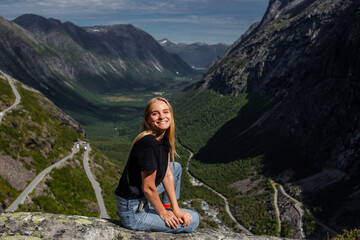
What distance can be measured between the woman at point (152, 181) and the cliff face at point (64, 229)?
34cm

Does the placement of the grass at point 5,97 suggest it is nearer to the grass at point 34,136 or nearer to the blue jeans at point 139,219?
the grass at point 34,136

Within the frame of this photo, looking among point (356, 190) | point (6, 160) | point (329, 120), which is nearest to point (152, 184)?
point (6, 160)

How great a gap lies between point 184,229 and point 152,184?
2427 mm

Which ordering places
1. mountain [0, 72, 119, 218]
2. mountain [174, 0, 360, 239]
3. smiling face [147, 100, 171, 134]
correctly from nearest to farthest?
smiling face [147, 100, 171, 134], mountain [0, 72, 119, 218], mountain [174, 0, 360, 239]

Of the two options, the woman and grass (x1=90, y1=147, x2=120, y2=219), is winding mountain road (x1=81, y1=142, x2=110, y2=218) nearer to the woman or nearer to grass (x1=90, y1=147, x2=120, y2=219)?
grass (x1=90, y1=147, x2=120, y2=219)

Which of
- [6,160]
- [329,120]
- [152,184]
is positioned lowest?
[6,160]

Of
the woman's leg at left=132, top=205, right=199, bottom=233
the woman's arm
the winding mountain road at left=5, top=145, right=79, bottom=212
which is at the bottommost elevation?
the winding mountain road at left=5, top=145, right=79, bottom=212

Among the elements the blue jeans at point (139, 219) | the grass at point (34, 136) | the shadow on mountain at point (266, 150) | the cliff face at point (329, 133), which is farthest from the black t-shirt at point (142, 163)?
the shadow on mountain at point (266, 150)

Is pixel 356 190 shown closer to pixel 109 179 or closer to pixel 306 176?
pixel 306 176

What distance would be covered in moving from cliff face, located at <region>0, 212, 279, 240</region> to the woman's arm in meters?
0.67

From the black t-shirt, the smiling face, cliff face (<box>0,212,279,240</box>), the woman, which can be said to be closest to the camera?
cliff face (<box>0,212,279,240</box>)

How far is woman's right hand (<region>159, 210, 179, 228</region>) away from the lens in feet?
37.9

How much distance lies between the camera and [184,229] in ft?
38.9

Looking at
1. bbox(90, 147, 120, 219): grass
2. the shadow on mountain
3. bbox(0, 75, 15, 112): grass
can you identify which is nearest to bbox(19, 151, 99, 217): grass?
bbox(90, 147, 120, 219): grass
